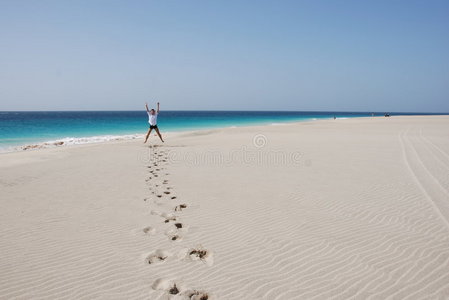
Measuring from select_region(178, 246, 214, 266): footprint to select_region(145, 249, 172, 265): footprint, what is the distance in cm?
19

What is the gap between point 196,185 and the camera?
7.48 metres

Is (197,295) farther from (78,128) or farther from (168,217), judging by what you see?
(78,128)

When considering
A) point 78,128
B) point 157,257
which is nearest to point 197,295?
point 157,257

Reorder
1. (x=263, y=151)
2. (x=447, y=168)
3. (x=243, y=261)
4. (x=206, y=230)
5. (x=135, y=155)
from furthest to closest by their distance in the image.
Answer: (x=263, y=151) < (x=135, y=155) < (x=447, y=168) < (x=206, y=230) < (x=243, y=261)

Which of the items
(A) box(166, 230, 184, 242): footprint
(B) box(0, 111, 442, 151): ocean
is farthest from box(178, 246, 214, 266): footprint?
(B) box(0, 111, 442, 151): ocean

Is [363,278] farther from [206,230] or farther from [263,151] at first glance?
[263,151]

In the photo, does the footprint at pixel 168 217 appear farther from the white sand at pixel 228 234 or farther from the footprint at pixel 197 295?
the footprint at pixel 197 295

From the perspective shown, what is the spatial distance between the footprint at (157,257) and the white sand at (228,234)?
14 millimetres

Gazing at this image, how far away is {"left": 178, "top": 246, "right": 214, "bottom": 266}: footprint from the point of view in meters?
3.74

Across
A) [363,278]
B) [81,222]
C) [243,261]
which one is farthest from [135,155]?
[363,278]

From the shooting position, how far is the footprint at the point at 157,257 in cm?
365

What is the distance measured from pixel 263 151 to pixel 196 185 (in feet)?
21.4

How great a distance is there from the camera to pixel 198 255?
3.85 metres

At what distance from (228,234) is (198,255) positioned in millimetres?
818
